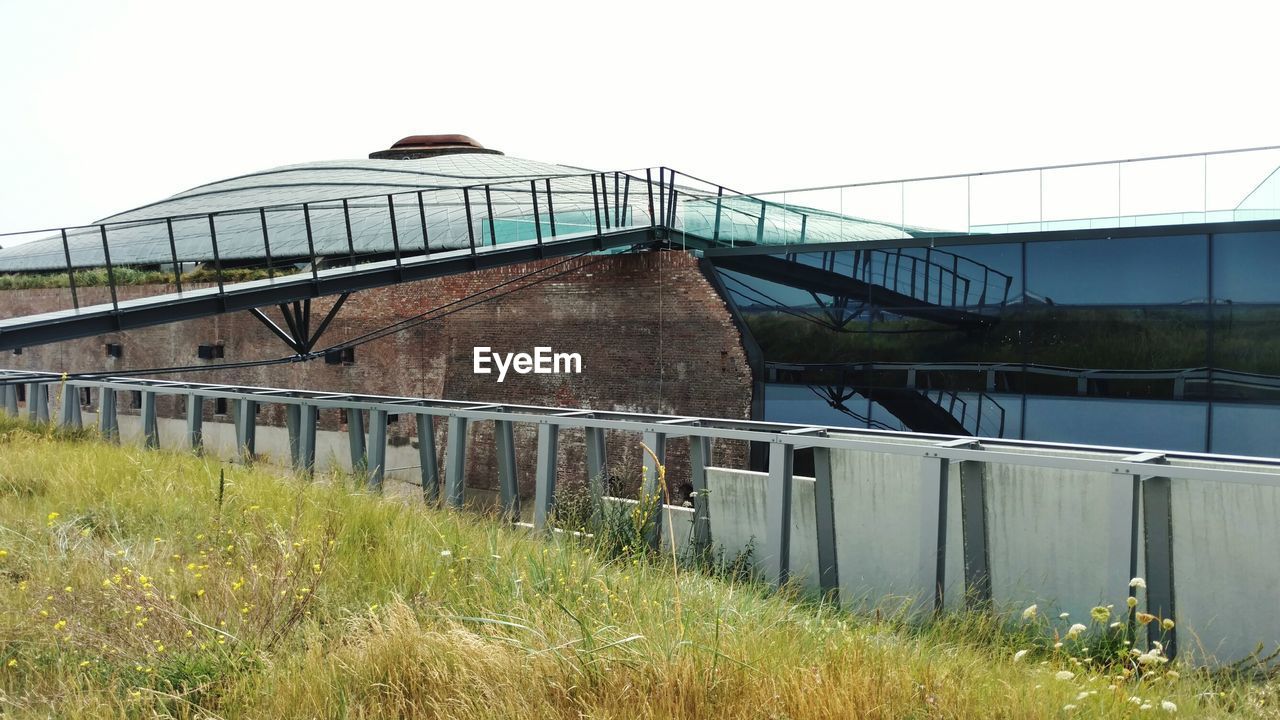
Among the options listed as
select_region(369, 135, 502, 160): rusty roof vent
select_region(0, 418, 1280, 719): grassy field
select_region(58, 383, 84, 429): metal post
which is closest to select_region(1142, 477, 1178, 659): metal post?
select_region(0, 418, 1280, 719): grassy field

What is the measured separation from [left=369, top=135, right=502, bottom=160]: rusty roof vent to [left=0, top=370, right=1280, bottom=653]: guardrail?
1274 inches

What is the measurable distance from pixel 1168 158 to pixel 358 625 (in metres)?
14.2

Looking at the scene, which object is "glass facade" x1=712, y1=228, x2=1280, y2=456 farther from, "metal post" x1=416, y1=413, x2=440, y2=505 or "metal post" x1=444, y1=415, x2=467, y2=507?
"metal post" x1=444, y1=415, x2=467, y2=507

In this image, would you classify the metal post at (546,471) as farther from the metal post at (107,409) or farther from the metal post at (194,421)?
the metal post at (107,409)

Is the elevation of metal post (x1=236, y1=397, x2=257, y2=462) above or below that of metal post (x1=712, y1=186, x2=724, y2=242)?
below

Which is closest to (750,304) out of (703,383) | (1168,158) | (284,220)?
(703,383)

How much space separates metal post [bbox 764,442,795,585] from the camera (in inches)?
336

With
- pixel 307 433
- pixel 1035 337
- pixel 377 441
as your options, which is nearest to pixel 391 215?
pixel 307 433

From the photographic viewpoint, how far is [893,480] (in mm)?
8070

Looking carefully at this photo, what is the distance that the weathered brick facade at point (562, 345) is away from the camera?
18.9m

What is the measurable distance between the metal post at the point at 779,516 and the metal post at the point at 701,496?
67 cm

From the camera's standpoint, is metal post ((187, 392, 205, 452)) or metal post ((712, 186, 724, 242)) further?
metal post ((712, 186, 724, 242))

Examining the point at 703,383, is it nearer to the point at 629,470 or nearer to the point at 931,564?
the point at 629,470

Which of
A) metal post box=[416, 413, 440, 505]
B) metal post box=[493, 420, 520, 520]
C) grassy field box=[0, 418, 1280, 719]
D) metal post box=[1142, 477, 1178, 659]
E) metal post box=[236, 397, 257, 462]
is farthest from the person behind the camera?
metal post box=[236, 397, 257, 462]
